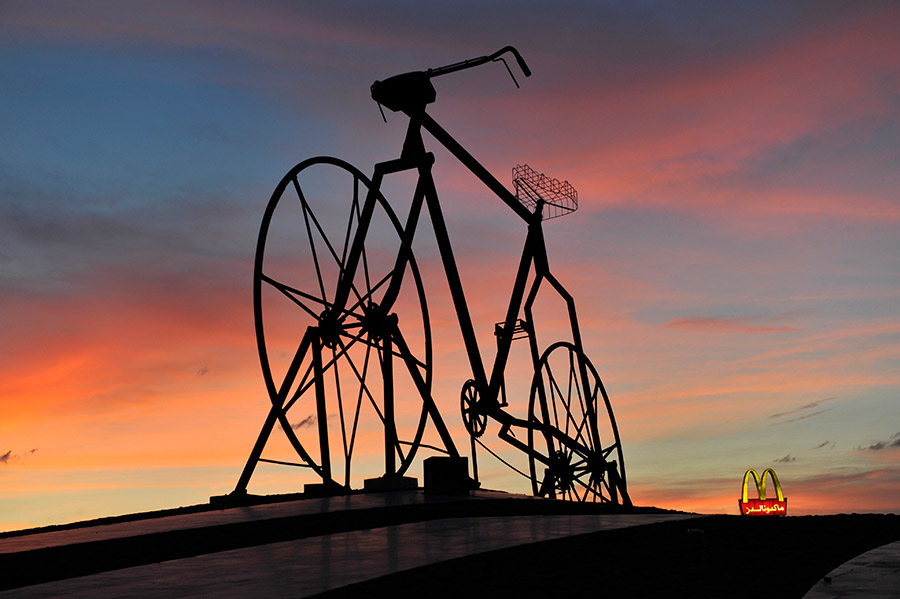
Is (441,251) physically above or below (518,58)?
below

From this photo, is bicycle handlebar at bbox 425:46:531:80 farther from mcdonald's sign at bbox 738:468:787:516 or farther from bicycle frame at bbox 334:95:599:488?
mcdonald's sign at bbox 738:468:787:516

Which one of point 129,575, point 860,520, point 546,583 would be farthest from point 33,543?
point 860,520

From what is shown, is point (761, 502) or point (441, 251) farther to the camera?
point (761, 502)

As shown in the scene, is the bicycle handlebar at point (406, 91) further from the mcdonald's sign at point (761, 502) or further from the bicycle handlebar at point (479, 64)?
the mcdonald's sign at point (761, 502)

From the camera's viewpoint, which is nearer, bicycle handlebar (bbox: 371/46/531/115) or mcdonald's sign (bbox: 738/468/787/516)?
bicycle handlebar (bbox: 371/46/531/115)

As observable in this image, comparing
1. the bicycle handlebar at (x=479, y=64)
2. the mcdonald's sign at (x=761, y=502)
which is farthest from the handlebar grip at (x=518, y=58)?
the mcdonald's sign at (x=761, y=502)

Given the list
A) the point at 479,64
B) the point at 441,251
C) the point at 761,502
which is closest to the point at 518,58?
the point at 479,64

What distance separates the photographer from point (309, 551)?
15.2 meters

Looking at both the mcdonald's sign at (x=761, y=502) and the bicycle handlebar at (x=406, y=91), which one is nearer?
the bicycle handlebar at (x=406, y=91)

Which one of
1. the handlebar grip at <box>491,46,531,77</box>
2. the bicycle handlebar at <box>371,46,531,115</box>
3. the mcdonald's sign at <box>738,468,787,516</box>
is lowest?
the mcdonald's sign at <box>738,468,787,516</box>

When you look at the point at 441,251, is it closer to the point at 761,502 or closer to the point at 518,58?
the point at 518,58

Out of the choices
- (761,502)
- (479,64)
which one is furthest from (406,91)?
(761,502)

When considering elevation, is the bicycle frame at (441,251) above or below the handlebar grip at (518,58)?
below

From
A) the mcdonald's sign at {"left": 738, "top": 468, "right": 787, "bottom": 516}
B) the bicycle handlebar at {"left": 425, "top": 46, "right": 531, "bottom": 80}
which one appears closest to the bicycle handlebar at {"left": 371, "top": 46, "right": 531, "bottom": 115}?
the bicycle handlebar at {"left": 425, "top": 46, "right": 531, "bottom": 80}
